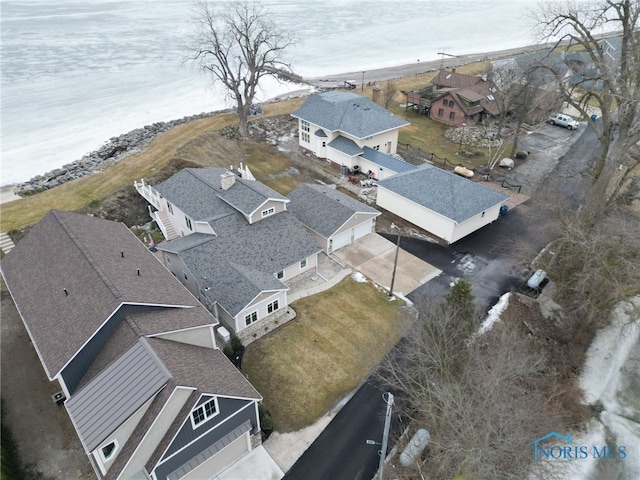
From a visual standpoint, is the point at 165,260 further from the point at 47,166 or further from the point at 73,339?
the point at 47,166

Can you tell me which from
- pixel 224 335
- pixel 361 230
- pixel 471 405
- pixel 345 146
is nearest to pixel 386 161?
pixel 345 146

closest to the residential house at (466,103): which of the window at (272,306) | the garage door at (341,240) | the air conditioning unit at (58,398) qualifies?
the garage door at (341,240)

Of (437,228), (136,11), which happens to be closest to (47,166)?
(437,228)

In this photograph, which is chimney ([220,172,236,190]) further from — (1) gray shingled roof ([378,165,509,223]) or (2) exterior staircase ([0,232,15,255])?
(2) exterior staircase ([0,232,15,255])

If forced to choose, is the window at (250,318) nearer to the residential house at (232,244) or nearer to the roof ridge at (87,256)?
the residential house at (232,244)

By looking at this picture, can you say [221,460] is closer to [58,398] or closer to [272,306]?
[58,398]

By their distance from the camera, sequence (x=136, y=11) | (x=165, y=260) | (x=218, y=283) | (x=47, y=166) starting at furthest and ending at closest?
(x=136, y=11) → (x=47, y=166) → (x=165, y=260) → (x=218, y=283)
